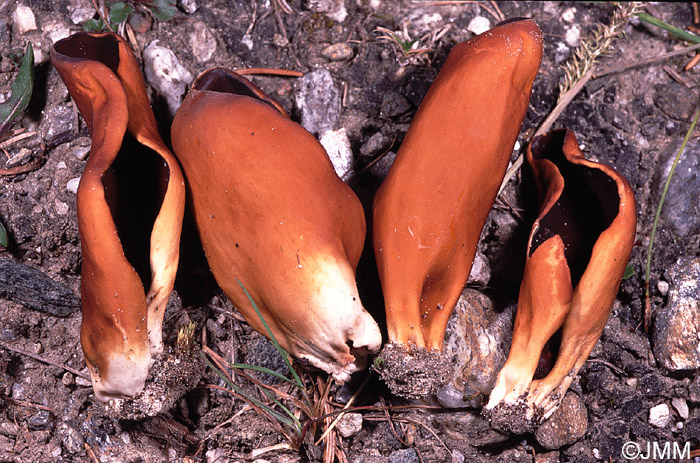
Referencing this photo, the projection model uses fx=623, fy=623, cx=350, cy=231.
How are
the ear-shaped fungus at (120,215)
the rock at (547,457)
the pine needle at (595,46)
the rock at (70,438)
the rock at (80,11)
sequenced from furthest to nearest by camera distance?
the pine needle at (595,46) < the rock at (80,11) < the rock at (547,457) < the rock at (70,438) < the ear-shaped fungus at (120,215)

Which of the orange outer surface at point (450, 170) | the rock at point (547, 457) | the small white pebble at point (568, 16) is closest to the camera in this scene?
the orange outer surface at point (450, 170)

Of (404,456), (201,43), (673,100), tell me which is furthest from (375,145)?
(673,100)

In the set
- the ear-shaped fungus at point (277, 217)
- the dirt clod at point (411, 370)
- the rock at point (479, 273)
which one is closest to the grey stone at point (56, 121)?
the ear-shaped fungus at point (277, 217)

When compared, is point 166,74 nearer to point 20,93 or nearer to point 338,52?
point 20,93

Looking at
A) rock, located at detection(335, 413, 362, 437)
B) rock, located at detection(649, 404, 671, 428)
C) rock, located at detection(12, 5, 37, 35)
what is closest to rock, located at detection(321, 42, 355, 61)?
rock, located at detection(12, 5, 37, 35)

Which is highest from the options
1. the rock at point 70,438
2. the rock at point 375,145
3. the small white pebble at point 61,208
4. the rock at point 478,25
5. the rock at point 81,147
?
the rock at point 478,25

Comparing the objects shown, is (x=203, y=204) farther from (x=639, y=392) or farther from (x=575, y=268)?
(x=639, y=392)

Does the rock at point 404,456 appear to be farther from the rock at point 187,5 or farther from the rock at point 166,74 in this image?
the rock at point 187,5
